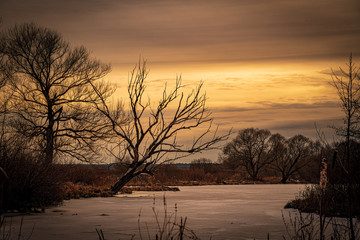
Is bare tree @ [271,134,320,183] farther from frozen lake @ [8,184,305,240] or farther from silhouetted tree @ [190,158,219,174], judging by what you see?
frozen lake @ [8,184,305,240]

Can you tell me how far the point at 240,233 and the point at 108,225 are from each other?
2.96 meters

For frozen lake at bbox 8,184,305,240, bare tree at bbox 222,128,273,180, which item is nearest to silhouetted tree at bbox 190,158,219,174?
bare tree at bbox 222,128,273,180

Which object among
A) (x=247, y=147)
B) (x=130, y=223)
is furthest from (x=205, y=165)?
(x=130, y=223)

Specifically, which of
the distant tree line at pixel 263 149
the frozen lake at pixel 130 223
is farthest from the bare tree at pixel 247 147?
the frozen lake at pixel 130 223

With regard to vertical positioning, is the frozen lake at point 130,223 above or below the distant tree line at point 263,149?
below

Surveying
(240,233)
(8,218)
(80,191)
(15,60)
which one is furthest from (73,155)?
(240,233)

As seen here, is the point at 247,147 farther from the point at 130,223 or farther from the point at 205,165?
the point at 130,223

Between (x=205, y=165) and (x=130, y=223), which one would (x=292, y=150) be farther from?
(x=130, y=223)

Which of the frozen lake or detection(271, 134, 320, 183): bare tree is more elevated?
detection(271, 134, 320, 183): bare tree

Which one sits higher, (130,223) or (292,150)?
(292,150)

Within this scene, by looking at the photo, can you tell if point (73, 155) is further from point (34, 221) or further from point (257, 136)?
point (257, 136)

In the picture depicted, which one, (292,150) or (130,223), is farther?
(292,150)

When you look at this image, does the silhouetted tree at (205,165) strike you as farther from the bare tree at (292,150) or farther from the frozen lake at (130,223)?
the frozen lake at (130,223)

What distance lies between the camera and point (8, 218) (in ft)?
34.3
